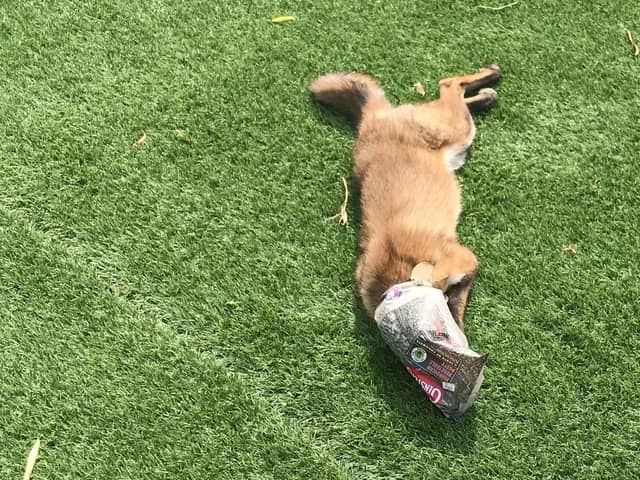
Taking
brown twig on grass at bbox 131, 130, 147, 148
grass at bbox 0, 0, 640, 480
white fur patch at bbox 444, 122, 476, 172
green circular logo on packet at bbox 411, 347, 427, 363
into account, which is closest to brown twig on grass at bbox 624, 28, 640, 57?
grass at bbox 0, 0, 640, 480

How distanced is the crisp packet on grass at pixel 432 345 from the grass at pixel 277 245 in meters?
0.21

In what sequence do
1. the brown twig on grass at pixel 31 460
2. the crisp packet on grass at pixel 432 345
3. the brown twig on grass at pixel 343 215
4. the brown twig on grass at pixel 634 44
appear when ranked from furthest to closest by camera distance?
the brown twig on grass at pixel 634 44, the brown twig on grass at pixel 343 215, the brown twig on grass at pixel 31 460, the crisp packet on grass at pixel 432 345

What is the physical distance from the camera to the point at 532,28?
3.68m

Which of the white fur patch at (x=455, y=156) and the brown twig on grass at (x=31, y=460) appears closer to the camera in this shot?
the brown twig on grass at (x=31, y=460)

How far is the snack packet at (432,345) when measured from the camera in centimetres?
276

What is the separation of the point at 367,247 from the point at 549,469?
4.23 ft

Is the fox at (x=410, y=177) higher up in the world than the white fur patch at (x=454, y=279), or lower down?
higher up

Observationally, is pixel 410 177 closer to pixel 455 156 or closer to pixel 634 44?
pixel 455 156

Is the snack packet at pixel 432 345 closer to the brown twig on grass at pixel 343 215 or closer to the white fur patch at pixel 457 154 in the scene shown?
the brown twig on grass at pixel 343 215

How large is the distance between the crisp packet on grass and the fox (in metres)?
0.17

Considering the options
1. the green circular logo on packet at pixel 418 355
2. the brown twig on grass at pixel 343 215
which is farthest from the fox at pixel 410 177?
the green circular logo on packet at pixel 418 355

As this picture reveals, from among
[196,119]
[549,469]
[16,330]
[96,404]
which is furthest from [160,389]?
[549,469]

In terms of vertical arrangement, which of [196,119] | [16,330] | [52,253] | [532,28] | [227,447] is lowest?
[227,447]

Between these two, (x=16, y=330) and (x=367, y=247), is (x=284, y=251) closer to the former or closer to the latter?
(x=367, y=247)
